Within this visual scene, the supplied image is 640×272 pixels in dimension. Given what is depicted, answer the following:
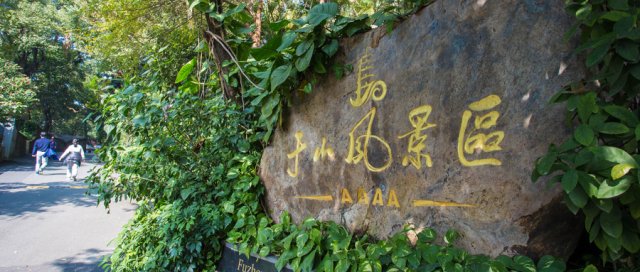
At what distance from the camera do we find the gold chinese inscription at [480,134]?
190 centimetres

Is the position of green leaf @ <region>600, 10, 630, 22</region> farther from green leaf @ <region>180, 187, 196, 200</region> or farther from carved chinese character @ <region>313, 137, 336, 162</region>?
green leaf @ <region>180, 187, 196, 200</region>

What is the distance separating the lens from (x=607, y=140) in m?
1.56

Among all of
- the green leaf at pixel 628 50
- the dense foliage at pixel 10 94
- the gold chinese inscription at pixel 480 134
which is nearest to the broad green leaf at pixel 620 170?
the green leaf at pixel 628 50

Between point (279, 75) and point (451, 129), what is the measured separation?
1227 millimetres

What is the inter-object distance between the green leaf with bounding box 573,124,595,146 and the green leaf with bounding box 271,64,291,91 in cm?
170

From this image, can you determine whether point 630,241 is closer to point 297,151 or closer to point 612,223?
point 612,223

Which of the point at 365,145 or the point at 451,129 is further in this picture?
the point at 365,145

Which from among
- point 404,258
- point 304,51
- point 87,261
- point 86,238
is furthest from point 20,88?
point 404,258

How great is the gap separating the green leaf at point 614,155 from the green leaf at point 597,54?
0.35 metres

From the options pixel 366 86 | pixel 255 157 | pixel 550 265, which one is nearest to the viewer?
pixel 550 265

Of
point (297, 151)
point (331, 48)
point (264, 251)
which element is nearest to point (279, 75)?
point (331, 48)

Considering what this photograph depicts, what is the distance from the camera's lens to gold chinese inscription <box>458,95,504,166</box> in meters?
1.90

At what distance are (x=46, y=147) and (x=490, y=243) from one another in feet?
45.7

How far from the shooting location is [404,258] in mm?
2004
